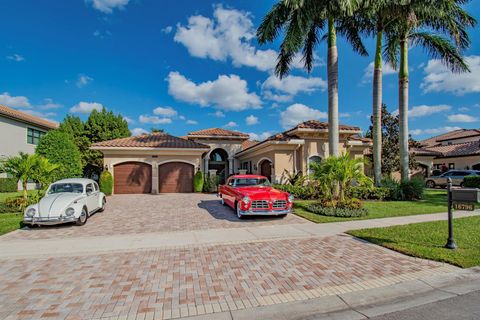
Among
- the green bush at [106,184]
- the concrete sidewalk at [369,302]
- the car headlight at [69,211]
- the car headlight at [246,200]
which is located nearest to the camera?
the concrete sidewalk at [369,302]

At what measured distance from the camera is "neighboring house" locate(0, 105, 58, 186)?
21.1m

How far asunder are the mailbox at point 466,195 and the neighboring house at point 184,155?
1160 cm

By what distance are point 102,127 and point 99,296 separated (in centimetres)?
2750

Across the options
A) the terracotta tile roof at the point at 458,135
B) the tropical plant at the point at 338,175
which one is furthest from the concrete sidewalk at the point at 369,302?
the terracotta tile roof at the point at 458,135

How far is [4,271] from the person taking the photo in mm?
4738

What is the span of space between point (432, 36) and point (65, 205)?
20882mm

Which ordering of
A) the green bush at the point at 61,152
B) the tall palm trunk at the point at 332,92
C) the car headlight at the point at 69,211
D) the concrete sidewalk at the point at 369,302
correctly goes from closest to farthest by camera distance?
the concrete sidewalk at the point at 369,302 → the car headlight at the point at 69,211 → the tall palm trunk at the point at 332,92 → the green bush at the point at 61,152

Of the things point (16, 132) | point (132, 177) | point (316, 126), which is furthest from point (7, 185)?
point (316, 126)

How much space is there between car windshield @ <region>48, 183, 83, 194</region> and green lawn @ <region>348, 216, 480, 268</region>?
31.9 feet

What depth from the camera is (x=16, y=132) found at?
890 inches

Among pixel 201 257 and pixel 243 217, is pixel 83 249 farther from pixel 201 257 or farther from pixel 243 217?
pixel 243 217

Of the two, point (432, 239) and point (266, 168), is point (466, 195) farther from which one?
point (266, 168)

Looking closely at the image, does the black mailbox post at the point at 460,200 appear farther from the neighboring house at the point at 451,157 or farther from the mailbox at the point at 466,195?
the neighboring house at the point at 451,157

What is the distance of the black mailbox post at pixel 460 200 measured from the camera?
5.45 m
